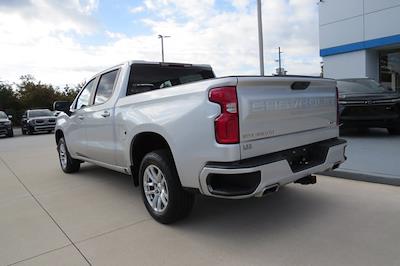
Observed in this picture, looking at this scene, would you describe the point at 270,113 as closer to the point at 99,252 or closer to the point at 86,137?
the point at 99,252

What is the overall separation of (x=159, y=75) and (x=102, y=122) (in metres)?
1.06

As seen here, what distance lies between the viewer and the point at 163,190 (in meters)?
4.10

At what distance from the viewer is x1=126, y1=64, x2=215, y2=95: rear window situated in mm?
5020

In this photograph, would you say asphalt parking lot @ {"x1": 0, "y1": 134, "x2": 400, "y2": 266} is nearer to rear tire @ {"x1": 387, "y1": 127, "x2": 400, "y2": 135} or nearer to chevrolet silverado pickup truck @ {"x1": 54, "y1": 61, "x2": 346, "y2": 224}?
chevrolet silverado pickup truck @ {"x1": 54, "y1": 61, "x2": 346, "y2": 224}

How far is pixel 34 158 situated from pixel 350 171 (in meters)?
8.12

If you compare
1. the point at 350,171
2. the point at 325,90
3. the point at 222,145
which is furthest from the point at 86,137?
the point at 350,171

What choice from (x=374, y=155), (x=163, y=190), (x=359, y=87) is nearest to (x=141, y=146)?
(x=163, y=190)

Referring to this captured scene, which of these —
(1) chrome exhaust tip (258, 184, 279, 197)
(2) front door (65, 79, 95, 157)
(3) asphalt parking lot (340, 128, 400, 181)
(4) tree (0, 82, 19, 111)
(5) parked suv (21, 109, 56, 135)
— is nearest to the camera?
(1) chrome exhaust tip (258, 184, 279, 197)

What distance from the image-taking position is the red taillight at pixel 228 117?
127 inches

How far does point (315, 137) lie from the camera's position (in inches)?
160

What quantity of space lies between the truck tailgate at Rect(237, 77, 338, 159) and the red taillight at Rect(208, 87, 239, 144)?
5cm

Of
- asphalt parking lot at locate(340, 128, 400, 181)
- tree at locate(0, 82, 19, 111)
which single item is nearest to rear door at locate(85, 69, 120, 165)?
asphalt parking lot at locate(340, 128, 400, 181)

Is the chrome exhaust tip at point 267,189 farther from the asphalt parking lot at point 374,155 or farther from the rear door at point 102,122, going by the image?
the asphalt parking lot at point 374,155

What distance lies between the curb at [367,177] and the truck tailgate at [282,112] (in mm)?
1452
